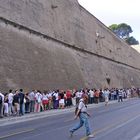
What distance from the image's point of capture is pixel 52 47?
41.4m

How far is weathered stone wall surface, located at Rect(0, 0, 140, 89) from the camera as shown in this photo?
104 feet

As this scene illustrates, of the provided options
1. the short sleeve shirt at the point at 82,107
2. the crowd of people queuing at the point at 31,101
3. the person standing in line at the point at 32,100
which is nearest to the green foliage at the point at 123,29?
the crowd of people queuing at the point at 31,101

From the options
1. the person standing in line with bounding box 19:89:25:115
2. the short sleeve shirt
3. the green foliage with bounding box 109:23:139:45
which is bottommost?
the short sleeve shirt

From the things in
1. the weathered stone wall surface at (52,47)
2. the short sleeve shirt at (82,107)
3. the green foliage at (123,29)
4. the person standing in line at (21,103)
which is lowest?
the short sleeve shirt at (82,107)

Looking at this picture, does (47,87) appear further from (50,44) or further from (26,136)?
(26,136)

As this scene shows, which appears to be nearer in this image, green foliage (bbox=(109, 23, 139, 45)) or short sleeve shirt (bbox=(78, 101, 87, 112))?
short sleeve shirt (bbox=(78, 101, 87, 112))

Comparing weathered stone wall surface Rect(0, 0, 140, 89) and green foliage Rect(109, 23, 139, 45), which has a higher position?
green foliage Rect(109, 23, 139, 45)

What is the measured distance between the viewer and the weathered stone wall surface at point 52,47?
31.6 meters

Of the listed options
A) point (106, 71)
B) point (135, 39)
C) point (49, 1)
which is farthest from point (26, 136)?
point (135, 39)

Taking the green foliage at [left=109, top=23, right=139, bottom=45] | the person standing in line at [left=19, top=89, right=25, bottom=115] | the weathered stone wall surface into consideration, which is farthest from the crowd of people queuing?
the green foliage at [left=109, top=23, right=139, bottom=45]

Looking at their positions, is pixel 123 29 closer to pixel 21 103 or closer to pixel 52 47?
pixel 52 47

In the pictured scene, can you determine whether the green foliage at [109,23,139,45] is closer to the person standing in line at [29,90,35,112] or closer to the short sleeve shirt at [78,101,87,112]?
the person standing in line at [29,90,35,112]

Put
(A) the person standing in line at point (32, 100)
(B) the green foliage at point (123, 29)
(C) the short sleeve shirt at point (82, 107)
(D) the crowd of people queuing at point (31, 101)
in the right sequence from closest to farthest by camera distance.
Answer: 1. (C) the short sleeve shirt at point (82, 107)
2. (D) the crowd of people queuing at point (31, 101)
3. (A) the person standing in line at point (32, 100)
4. (B) the green foliage at point (123, 29)

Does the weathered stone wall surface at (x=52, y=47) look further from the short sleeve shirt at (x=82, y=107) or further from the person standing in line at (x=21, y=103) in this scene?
the short sleeve shirt at (x=82, y=107)
